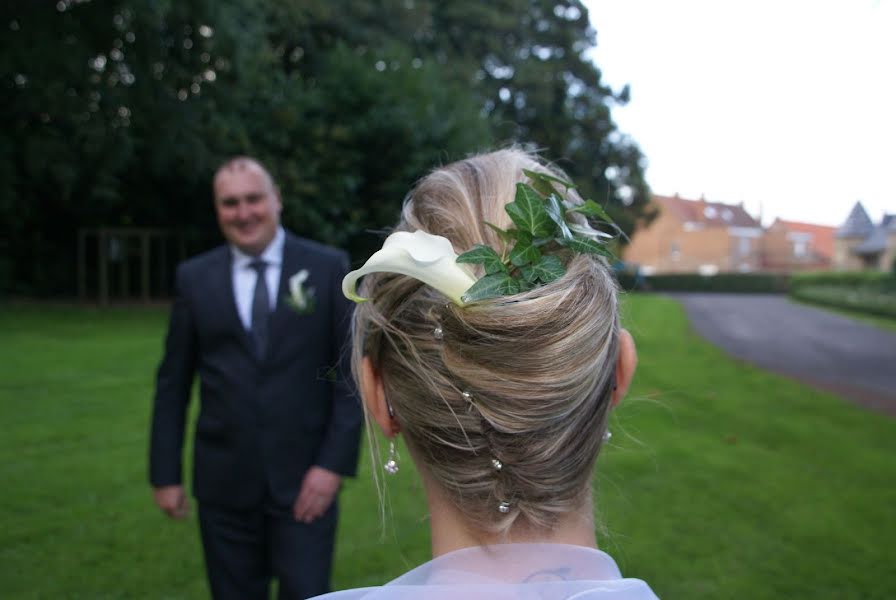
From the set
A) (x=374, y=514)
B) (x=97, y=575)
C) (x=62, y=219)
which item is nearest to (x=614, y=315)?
(x=97, y=575)

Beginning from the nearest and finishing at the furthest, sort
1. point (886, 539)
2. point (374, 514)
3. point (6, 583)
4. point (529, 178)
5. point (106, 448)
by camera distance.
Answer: point (529, 178) < point (6, 583) < point (886, 539) < point (374, 514) < point (106, 448)

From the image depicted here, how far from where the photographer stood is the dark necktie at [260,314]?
3.27m

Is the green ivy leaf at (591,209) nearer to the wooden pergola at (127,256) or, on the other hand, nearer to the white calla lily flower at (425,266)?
the white calla lily flower at (425,266)

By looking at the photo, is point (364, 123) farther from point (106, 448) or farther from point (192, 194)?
point (106, 448)

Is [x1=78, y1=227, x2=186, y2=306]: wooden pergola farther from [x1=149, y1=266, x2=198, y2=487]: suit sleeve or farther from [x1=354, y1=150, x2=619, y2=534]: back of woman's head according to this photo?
[x1=354, y1=150, x2=619, y2=534]: back of woman's head

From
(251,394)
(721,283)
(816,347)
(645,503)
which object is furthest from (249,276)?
(721,283)

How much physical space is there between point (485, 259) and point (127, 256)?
25.2 meters

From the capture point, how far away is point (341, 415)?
3305 millimetres

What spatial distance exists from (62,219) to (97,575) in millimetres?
24001

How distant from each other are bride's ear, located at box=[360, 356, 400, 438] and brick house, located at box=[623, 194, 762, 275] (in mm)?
4623

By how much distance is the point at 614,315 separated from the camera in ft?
4.53

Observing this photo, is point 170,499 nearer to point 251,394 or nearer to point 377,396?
point 251,394

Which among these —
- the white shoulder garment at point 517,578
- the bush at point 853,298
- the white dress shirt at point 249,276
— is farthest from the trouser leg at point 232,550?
the bush at point 853,298

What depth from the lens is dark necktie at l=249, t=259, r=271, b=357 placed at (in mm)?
3270
